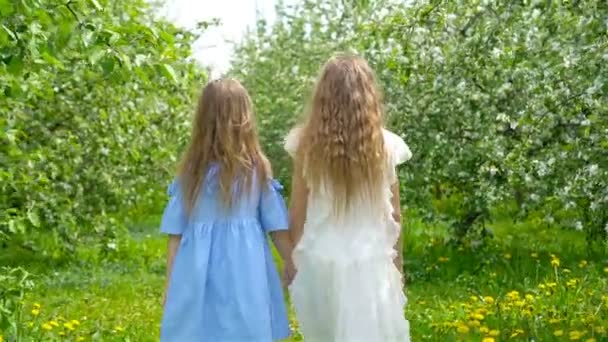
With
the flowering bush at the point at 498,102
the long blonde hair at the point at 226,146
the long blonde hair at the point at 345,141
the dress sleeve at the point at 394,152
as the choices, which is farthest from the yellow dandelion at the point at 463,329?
the long blonde hair at the point at 226,146

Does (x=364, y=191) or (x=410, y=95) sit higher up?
(x=410, y=95)

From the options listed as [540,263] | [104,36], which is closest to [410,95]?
[540,263]

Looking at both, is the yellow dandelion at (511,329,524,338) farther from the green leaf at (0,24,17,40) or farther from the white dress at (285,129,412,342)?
the green leaf at (0,24,17,40)

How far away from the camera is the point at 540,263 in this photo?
9.93 m

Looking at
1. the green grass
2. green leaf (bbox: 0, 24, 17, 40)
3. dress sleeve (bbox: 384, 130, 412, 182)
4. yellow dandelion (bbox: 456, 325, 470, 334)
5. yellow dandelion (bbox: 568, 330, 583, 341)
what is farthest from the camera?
the green grass

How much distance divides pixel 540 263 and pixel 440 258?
982 mm

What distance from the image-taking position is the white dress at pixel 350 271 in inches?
182

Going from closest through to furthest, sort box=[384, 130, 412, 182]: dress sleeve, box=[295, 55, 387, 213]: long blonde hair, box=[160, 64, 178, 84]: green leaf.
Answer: box=[160, 64, 178, 84]: green leaf, box=[295, 55, 387, 213]: long blonde hair, box=[384, 130, 412, 182]: dress sleeve

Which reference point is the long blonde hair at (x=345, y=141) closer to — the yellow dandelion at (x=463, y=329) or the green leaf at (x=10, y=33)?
the green leaf at (x=10, y=33)

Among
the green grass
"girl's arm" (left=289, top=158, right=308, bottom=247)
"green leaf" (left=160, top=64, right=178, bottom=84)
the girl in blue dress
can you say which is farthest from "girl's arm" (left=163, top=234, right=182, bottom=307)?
the green grass

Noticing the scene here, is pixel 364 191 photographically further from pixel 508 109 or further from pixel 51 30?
pixel 508 109

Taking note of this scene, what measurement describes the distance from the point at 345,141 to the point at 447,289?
4886 millimetres

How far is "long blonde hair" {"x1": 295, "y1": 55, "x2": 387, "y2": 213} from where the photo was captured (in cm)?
462

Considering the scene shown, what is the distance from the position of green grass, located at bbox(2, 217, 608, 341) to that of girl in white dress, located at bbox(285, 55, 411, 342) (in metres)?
1.70
